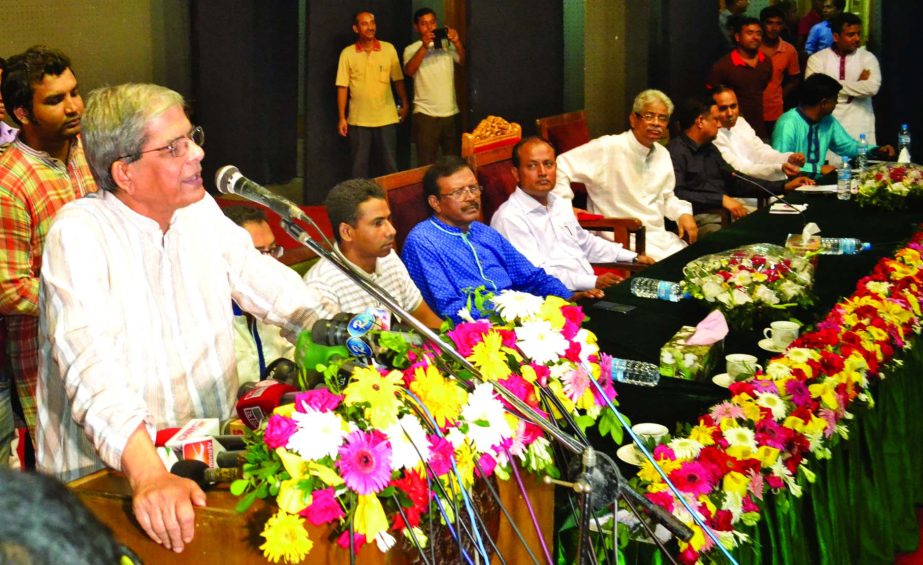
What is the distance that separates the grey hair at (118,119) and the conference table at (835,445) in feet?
3.35

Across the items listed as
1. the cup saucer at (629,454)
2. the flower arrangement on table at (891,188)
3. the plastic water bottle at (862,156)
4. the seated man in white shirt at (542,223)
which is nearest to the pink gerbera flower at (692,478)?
the cup saucer at (629,454)

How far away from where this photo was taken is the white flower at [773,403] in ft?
6.99

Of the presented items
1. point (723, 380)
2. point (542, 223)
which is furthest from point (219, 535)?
point (542, 223)

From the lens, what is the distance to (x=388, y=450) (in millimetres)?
1338

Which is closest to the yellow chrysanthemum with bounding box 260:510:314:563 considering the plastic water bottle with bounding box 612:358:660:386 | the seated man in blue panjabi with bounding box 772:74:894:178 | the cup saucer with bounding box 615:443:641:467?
the cup saucer with bounding box 615:443:641:467

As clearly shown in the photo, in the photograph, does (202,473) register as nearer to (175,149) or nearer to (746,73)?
(175,149)

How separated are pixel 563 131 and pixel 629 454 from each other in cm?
327

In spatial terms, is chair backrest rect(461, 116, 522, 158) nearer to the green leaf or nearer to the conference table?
the conference table

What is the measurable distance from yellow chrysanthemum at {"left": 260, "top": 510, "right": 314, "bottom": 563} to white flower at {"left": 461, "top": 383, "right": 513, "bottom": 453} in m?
0.29

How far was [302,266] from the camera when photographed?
10.3 feet

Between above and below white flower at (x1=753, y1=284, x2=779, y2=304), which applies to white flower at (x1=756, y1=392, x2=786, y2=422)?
below

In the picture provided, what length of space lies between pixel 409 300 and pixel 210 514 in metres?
1.98

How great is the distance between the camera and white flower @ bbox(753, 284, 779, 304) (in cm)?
289

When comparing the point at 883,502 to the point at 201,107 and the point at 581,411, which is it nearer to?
the point at 581,411
